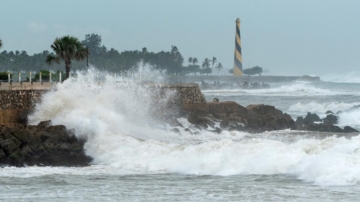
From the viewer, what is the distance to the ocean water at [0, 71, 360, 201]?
57.2ft

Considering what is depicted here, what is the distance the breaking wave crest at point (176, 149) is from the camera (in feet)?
65.7

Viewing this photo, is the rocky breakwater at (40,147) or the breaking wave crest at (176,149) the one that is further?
the rocky breakwater at (40,147)

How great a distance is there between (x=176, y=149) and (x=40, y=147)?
3.68 metres

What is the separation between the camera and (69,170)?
2127 cm

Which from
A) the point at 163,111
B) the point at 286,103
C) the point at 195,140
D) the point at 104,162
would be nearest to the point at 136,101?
the point at 163,111

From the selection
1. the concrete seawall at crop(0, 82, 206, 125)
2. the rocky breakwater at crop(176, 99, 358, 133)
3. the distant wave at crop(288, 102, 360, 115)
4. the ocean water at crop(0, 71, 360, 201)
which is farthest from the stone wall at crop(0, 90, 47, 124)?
the distant wave at crop(288, 102, 360, 115)

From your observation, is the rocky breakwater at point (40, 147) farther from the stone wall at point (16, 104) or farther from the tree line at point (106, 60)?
the tree line at point (106, 60)

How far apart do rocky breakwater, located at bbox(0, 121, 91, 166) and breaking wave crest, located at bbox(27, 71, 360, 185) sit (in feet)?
2.03

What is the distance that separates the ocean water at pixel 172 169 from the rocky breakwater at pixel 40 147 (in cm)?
52

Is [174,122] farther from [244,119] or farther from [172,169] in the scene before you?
[172,169]

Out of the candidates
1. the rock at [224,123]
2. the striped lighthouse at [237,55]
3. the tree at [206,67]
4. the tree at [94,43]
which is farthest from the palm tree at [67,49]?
the tree at [206,67]

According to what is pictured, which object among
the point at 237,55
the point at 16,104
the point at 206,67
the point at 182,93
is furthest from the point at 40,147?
the point at 206,67

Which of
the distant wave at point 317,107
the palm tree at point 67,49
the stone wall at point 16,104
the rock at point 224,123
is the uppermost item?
the palm tree at point 67,49

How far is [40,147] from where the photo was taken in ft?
74.6
